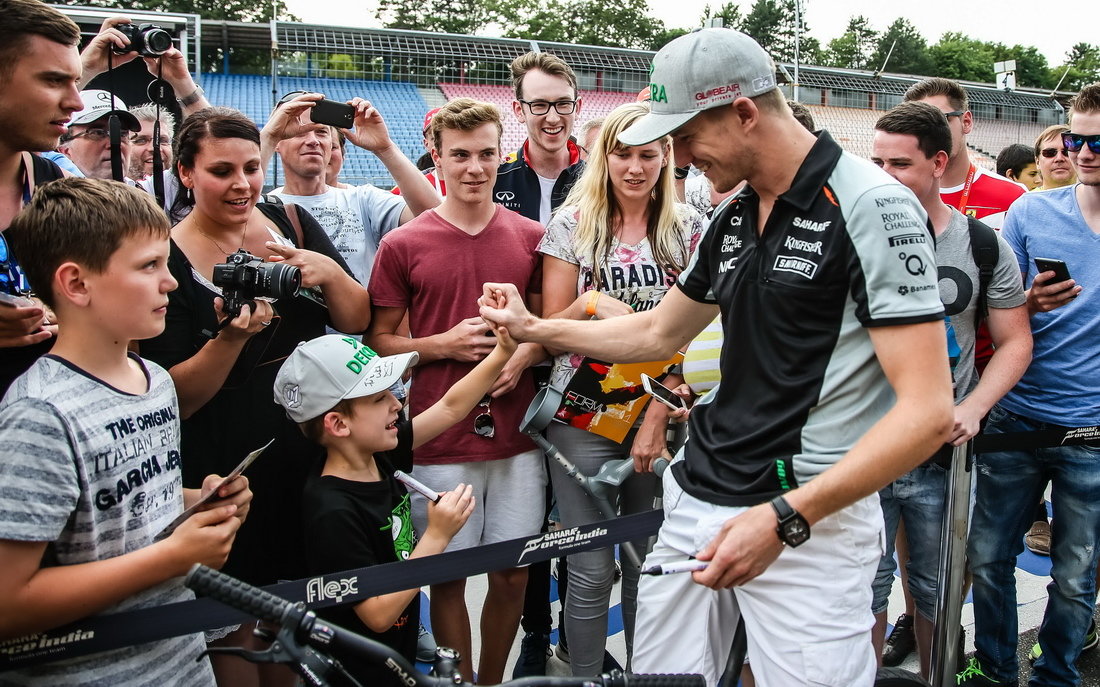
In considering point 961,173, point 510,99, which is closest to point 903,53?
point 510,99

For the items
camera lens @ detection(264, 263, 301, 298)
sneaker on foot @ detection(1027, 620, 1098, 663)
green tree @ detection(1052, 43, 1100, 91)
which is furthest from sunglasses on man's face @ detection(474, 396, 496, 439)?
green tree @ detection(1052, 43, 1100, 91)

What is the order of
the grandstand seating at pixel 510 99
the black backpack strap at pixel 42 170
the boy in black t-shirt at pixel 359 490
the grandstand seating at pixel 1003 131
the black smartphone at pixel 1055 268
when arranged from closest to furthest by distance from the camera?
1. the boy in black t-shirt at pixel 359 490
2. the black backpack strap at pixel 42 170
3. the black smartphone at pixel 1055 268
4. the grandstand seating at pixel 510 99
5. the grandstand seating at pixel 1003 131

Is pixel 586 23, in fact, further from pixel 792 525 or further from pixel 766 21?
pixel 792 525

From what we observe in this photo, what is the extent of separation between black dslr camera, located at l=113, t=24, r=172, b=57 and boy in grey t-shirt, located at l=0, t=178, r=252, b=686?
5.37ft

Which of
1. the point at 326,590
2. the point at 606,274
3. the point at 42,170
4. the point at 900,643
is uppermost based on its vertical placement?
the point at 42,170

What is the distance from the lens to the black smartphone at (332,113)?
3.63 m

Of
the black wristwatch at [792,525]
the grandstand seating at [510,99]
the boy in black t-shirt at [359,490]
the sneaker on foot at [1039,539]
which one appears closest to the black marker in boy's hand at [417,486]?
the boy in black t-shirt at [359,490]

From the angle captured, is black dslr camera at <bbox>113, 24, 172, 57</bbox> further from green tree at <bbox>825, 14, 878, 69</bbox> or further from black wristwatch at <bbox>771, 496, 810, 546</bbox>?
green tree at <bbox>825, 14, 878, 69</bbox>

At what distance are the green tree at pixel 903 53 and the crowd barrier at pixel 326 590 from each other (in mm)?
73802

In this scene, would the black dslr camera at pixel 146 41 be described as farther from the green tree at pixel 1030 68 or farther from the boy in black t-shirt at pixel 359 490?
the green tree at pixel 1030 68

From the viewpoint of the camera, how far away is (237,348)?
2.53 metres

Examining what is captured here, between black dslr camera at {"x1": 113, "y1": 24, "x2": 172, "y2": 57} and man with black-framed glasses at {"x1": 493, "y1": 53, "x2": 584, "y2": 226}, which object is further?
man with black-framed glasses at {"x1": 493, "y1": 53, "x2": 584, "y2": 226}

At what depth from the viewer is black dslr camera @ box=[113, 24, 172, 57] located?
342 cm

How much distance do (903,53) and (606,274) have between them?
74956mm
